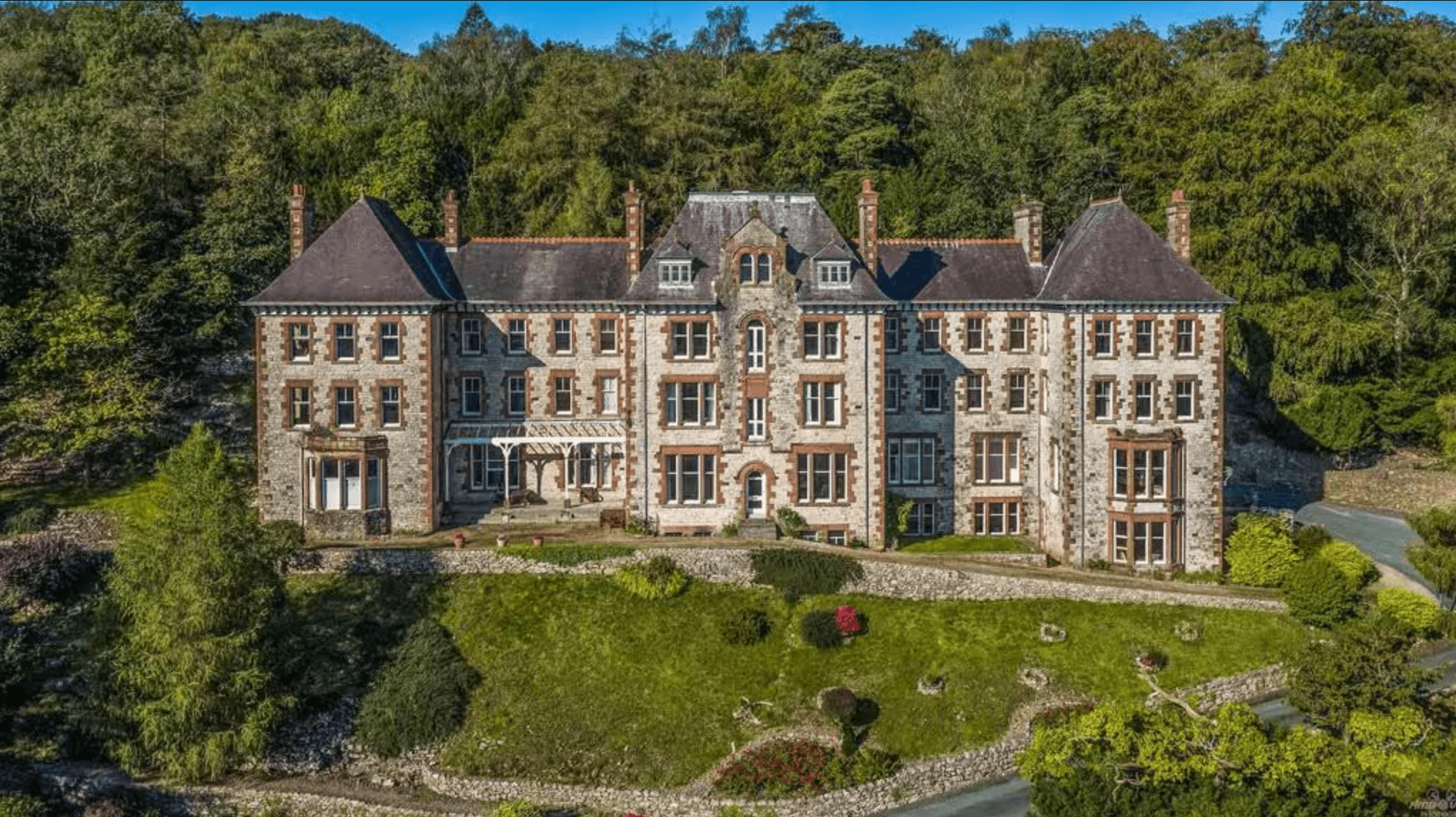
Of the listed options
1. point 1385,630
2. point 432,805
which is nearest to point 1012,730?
point 1385,630

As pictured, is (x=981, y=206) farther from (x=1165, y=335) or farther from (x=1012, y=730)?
(x=1012, y=730)

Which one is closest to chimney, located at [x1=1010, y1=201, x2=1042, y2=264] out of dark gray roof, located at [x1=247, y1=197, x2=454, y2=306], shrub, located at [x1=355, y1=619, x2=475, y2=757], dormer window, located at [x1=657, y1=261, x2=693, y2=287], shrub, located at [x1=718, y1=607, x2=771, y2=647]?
dormer window, located at [x1=657, y1=261, x2=693, y2=287]

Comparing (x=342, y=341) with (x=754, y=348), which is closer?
(x=342, y=341)

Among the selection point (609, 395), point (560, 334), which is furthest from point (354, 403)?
point (609, 395)

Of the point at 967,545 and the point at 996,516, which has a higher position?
the point at 996,516

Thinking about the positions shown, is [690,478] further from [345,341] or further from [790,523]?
[345,341]

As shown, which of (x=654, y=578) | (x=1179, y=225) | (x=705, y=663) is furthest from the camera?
(x=1179, y=225)
